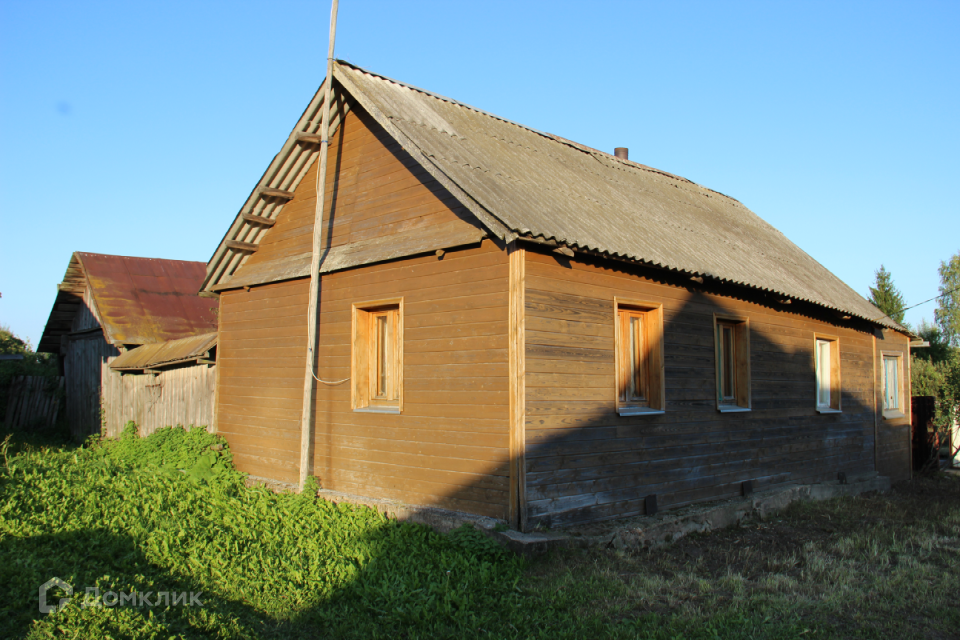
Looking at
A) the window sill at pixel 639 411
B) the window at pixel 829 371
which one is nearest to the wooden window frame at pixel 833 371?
the window at pixel 829 371

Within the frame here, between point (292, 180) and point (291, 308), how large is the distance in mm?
2026

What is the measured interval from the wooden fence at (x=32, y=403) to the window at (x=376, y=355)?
39.7 ft

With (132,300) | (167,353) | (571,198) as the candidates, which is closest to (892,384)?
(571,198)

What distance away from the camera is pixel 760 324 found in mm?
11711

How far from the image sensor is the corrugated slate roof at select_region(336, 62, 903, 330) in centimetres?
848

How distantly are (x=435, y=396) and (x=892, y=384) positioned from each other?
42.8ft

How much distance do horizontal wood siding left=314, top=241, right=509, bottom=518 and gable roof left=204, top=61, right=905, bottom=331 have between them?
0.89 meters

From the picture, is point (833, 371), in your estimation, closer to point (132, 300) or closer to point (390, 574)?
point (390, 574)

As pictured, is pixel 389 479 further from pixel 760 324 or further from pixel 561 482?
pixel 760 324

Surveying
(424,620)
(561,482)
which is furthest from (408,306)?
(424,620)

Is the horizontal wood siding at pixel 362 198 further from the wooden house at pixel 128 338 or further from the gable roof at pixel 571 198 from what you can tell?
the wooden house at pixel 128 338

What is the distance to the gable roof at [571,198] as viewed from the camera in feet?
27.3

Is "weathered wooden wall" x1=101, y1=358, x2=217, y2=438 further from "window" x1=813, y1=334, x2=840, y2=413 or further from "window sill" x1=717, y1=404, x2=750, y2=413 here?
"window" x1=813, y1=334, x2=840, y2=413

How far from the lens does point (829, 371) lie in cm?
1394
